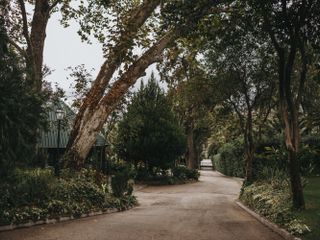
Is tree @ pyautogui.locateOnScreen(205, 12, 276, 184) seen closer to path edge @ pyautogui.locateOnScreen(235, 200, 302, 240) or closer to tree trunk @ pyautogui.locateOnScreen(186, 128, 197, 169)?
path edge @ pyautogui.locateOnScreen(235, 200, 302, 240)

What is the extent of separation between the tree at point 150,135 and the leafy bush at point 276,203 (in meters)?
15.3

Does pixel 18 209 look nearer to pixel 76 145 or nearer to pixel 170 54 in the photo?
pixel 76 145

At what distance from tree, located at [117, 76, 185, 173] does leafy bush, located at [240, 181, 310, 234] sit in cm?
1532

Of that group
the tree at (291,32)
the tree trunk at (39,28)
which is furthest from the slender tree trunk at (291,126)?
Answer: the tree trunk at (39,28)

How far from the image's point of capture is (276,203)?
1468 cm

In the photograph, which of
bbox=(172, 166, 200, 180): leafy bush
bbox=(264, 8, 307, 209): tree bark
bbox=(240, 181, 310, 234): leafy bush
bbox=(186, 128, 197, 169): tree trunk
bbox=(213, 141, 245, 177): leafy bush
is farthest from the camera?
bbox=(186, 128, 197, 169): tree trunk

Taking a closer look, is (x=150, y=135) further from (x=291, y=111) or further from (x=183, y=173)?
(x=291, y=111)

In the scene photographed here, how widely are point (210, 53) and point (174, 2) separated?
11985mm

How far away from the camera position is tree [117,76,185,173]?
3600 centimetres

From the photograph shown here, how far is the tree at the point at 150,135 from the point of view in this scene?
36.0 meters

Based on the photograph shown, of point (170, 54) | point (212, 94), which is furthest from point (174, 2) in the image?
point (212, 94)

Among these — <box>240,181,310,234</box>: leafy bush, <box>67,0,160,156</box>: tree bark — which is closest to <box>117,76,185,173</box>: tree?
<box>240,181,310,234</box>: leafy bush

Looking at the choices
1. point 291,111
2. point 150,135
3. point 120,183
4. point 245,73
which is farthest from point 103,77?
point 150,135

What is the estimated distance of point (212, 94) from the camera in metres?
25.1
